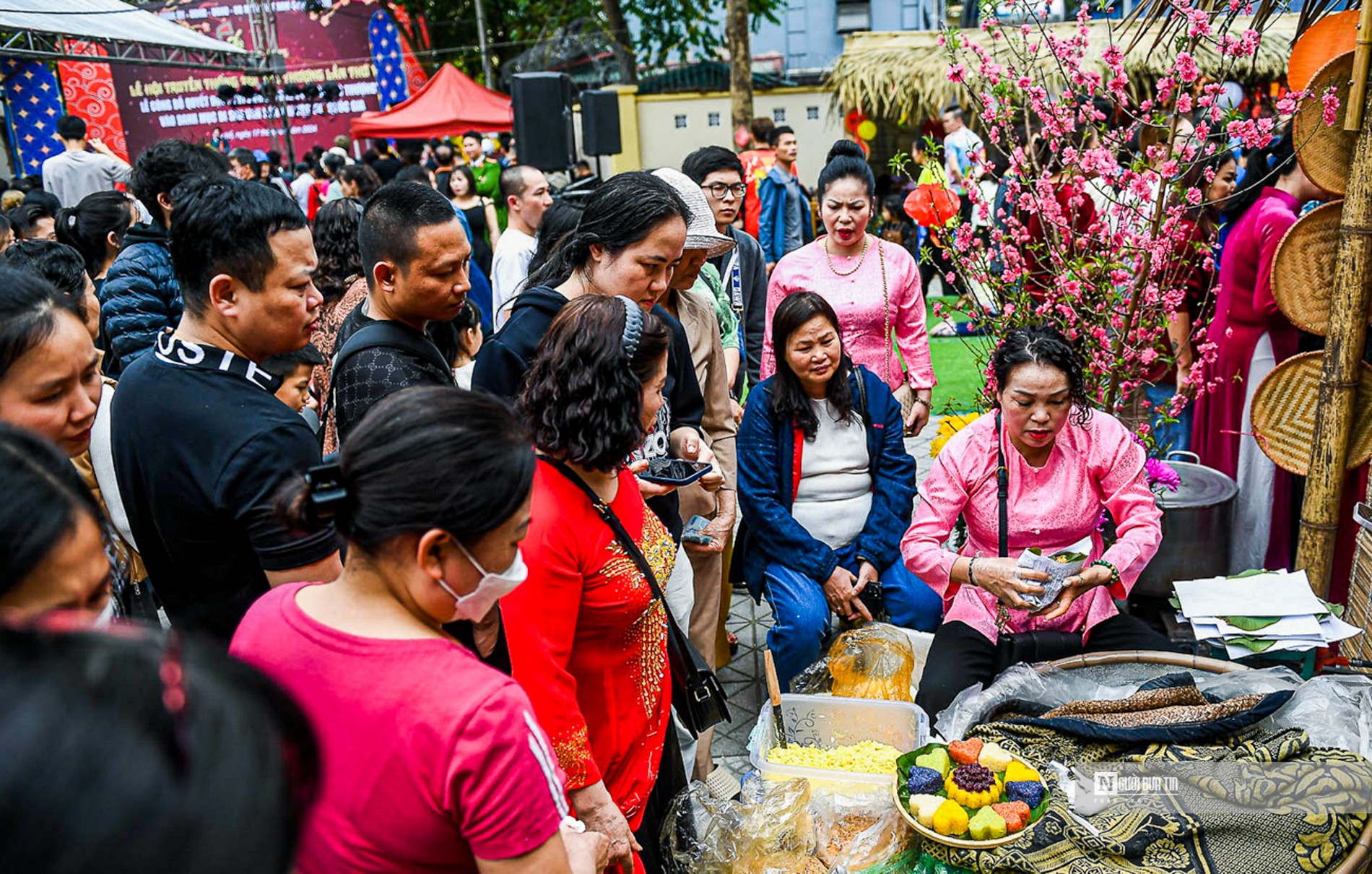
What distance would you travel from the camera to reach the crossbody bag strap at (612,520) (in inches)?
79.7

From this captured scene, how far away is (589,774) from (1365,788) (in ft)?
5.58

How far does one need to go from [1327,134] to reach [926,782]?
2.46 metres

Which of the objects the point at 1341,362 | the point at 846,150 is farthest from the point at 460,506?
the point at 846,150

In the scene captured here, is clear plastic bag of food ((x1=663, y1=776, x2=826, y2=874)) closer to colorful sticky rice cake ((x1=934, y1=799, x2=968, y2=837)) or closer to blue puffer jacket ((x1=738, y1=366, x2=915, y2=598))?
colorful sticky rice cake ((x1=934, y1=799, x2=968, y2=837))

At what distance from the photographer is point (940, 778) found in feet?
7.93

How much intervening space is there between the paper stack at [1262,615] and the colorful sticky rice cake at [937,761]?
39.7 inches

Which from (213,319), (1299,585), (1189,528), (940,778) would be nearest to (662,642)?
(940,778)

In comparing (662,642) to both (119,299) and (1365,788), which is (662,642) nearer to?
(1365,788)

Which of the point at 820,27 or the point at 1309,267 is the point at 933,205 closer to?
the point at 1309,267

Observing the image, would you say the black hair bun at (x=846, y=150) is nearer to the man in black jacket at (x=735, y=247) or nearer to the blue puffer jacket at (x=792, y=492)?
the man in black jacket at (x=735, y=247)

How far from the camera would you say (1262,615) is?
9.70 feet

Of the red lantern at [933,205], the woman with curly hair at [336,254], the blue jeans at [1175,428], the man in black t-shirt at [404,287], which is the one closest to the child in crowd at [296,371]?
the woman with curly hair at [336,254]

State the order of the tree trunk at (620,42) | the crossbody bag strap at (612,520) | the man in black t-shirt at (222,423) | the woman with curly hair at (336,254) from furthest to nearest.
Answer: the tree trunk at (620,42), the woman with curly hair at (336,254), the crossbody bag strap at (612,520), the man in black t-shirt at (222,423)

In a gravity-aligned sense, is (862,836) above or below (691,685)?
below
